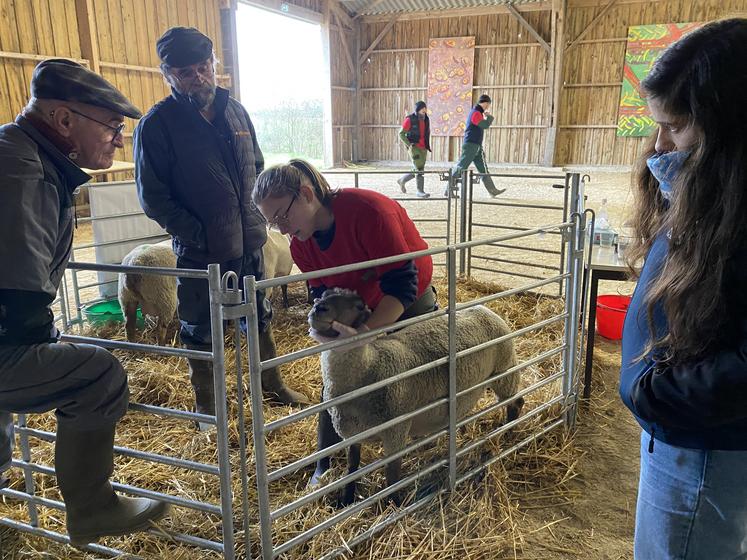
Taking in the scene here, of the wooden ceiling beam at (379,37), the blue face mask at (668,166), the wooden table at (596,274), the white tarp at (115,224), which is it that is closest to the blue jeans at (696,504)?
the blue face mask at (668,166)

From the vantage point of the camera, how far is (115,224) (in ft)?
17.6

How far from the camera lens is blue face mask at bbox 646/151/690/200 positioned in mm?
1209

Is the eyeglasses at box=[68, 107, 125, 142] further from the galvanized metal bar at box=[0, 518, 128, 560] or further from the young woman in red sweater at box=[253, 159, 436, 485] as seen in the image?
the galvanized metal bar at box=[0, 518, 128, 560]

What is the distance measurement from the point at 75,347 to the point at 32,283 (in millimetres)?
301

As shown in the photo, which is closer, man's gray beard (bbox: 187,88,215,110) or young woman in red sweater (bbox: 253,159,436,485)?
young woman in red sweater (bbox: 253,159,436,485)

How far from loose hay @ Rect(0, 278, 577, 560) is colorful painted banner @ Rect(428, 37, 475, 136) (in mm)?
16309

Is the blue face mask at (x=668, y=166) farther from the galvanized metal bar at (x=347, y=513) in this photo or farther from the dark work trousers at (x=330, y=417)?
the galvanized metal bar at (x=347, y=513)

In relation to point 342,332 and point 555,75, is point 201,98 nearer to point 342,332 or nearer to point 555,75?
point 342,332

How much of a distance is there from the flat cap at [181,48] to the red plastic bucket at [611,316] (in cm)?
354

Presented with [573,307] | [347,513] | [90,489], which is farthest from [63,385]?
[573,307]

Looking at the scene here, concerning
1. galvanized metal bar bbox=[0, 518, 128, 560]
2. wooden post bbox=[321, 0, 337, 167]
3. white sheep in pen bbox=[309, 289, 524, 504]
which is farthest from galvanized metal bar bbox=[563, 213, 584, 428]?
wooden post bbox=[321, 0, 337, 167]

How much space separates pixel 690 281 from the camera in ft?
3.74

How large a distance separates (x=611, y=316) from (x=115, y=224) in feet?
14.7

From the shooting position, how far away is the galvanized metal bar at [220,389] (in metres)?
1.77
